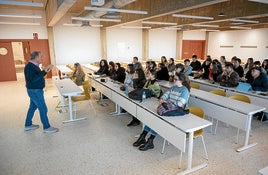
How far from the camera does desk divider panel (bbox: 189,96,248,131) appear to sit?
126 inches

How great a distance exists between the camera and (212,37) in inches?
625

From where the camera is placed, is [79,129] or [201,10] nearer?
[79,129]

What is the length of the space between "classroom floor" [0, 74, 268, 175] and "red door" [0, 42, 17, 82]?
6569 mm

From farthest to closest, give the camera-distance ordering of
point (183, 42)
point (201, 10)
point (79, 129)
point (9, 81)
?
point (183, 42) → point (9, 81) → point (201, 10) → point (79, 129)

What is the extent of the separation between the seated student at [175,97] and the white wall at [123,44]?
31.8 feet

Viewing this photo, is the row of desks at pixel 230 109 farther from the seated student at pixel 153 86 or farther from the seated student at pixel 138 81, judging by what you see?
the seated student at pixel 138 81

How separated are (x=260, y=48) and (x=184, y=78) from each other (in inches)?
484

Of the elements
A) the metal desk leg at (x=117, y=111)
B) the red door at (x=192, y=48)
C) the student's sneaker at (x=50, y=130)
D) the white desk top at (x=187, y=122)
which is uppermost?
the red door at (x=192, y=48)

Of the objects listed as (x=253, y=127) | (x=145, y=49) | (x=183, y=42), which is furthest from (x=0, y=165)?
(x=183, y=42)

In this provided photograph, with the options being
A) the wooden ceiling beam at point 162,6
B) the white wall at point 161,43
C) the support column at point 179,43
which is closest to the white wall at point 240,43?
the support column at point 179,43

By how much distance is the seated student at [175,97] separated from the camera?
3.02 m

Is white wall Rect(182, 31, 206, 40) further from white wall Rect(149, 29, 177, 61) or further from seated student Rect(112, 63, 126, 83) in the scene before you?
seated student Rect(112, 63, 126, 83)

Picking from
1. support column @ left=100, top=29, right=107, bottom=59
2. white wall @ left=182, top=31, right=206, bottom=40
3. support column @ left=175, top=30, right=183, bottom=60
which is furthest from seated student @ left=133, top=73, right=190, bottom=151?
white wall @ left=182, top=31, right=206, bottom=40

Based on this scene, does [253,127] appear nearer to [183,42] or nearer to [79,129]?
[79,129]
